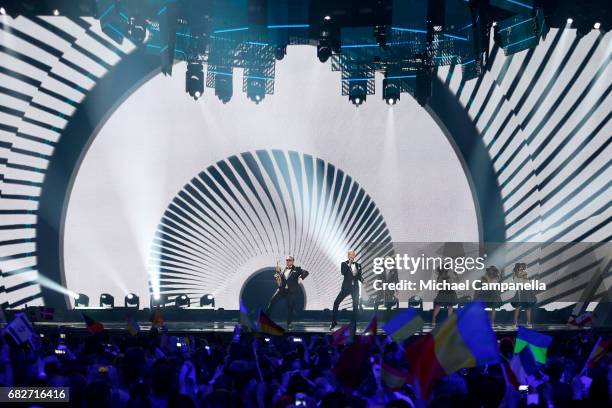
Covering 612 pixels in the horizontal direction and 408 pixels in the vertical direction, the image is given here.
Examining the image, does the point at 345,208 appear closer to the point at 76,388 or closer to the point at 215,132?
the point at 215,132

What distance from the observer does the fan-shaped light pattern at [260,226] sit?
17125mm

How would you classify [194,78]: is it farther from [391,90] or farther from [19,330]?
[19,330]

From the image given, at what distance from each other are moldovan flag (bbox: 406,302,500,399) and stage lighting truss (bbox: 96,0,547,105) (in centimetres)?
943

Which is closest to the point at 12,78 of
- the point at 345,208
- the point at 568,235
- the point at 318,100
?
the point at 318,100

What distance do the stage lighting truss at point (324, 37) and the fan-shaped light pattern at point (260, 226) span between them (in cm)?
179

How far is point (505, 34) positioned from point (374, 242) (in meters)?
5.19

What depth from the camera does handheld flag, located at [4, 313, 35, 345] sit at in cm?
600

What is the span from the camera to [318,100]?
57.3 ft

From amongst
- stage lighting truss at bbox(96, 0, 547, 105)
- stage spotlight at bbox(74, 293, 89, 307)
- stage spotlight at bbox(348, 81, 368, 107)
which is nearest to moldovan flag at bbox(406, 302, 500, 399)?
stage lighting truss at bbox(96, 0, 547, 105)

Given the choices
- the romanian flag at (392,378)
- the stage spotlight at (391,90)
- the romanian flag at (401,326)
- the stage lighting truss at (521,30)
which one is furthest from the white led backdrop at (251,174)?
the romanian flag at (392,378)

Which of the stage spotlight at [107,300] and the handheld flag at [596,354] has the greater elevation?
the stage spotlight at [107,300]

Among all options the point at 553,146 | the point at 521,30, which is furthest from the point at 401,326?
the point at 553,146

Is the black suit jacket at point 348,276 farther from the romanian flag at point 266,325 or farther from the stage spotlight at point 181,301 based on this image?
the romanian flag at point 266,325

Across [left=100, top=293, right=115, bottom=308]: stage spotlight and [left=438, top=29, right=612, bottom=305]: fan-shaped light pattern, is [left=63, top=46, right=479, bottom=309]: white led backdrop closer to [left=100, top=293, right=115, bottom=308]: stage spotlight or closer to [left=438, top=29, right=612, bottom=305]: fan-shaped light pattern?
[left=100, top=293, right=115, bottom=308]: stage spotlight
